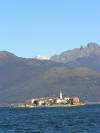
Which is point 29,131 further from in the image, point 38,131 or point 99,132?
point 99,132

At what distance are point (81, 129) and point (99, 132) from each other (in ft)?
33.4

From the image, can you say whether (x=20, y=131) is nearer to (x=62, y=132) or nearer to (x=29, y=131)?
(x=29, y=131)

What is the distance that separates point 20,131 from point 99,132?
19.7 m

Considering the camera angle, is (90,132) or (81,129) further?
(81,129)

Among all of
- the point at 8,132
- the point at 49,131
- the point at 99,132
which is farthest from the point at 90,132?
the point at 8,132

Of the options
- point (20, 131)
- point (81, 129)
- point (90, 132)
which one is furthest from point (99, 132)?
point (20, 131)

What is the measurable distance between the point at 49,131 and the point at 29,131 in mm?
4814

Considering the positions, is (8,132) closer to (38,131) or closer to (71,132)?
(38,131)

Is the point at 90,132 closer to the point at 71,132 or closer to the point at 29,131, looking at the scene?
the point at 71,132

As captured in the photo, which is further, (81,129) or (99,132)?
(81,129)

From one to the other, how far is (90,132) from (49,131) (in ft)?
35.7

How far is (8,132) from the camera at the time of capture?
117 meters

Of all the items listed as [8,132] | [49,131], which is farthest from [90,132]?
[8,132]

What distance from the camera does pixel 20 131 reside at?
119 metres
